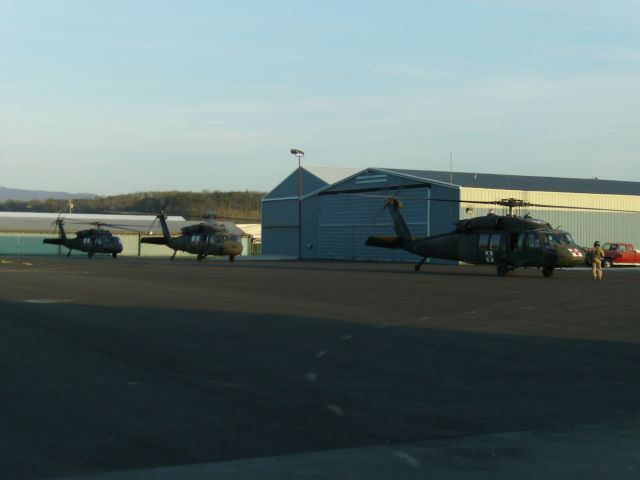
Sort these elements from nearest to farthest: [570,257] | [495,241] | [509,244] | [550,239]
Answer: [570,257] < [550,239] < [509,244] < [495,241]

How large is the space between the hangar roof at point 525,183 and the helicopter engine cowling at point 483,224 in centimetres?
1959

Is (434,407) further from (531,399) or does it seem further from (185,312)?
(185,312)

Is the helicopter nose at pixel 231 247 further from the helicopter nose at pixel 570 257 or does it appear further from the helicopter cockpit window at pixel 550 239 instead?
the helicopter nose at pixel 570 257

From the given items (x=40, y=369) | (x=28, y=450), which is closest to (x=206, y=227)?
(x=40, y=369)

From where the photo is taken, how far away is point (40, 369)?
1026 centimetres

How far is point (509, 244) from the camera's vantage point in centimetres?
3391

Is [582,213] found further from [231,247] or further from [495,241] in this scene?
[495,241]

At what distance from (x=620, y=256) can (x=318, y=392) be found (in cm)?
4782

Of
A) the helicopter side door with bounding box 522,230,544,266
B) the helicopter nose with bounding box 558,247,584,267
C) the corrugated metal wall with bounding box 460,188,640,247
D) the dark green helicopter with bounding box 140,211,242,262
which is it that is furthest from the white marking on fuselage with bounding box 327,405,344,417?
the corrugated metal wall with bounding box 460,188,640,247

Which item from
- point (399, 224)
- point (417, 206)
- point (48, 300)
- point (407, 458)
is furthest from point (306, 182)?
point (407, 458)

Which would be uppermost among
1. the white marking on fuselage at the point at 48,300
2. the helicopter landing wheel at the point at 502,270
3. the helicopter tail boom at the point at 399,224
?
the helicopter tail boom at the point at 399,224

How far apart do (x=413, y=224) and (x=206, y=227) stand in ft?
48.8

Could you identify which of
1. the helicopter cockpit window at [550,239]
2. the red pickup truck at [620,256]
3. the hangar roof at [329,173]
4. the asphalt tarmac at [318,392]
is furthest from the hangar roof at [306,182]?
the asphalt tarmac at [318,392]

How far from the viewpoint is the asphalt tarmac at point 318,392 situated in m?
6.27
